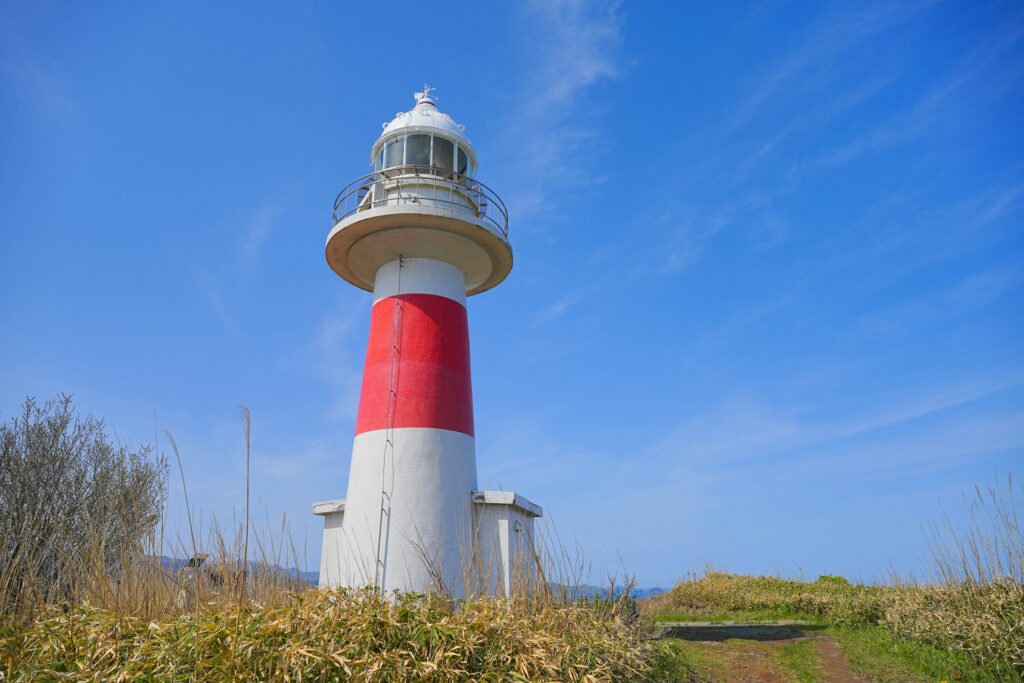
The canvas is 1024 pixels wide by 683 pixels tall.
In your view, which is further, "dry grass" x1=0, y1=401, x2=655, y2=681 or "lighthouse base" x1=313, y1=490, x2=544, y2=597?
"lighthouse base" x1=313, y1=490, x2=544, y2=597

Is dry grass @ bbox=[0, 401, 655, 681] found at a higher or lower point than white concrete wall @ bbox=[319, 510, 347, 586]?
lower

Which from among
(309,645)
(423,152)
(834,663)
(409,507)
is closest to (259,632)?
(309,645)

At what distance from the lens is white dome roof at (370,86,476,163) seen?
1437 cm

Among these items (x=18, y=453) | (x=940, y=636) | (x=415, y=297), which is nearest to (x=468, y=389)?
(x=415, y=297)

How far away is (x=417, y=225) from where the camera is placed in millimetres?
13062

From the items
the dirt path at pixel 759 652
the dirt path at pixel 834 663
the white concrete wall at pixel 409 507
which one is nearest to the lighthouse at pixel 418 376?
the white concrete wall at pixel 409 507

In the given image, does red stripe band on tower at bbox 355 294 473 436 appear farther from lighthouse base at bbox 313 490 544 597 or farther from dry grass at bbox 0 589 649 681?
dry grass at bbox 0 589 649 681

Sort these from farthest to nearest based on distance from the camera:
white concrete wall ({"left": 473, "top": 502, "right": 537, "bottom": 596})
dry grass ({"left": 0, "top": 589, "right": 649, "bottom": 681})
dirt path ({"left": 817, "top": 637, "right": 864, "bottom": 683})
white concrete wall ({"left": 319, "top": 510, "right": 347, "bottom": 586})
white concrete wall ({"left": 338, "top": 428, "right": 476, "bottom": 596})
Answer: white concrete wall ({"left": 319, "top": 510, "right": 347, "bottom": 586}) → white concrete wall ({"left": 473, "top": 502, "right": 537, "bottom": 596}) → white concrete wall ({"left": 338, "top": 428, "right": 476, "bottom": 596}) → dirt path ({"left": 817, "top": 637, "right": 864, "bottom": 683}) → dry grass ({"left": 0, "top": 589, "right": 649, "bottom": 681})

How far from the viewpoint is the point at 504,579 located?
1223 centimetres

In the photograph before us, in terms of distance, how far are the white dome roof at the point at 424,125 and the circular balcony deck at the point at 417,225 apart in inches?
40.9

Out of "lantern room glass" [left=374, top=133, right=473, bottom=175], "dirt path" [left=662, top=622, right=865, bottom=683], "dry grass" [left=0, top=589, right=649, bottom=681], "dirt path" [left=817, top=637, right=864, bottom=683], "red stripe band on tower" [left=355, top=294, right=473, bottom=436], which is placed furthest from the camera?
"lantern room glass" [left=374, top=133, right=473, bottom=175]

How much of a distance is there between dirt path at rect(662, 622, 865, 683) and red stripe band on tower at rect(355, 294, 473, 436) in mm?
5534

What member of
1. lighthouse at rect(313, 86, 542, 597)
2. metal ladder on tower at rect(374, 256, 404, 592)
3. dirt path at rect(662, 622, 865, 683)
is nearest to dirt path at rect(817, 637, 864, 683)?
dirt path at rect(662, 622, 865, 683)

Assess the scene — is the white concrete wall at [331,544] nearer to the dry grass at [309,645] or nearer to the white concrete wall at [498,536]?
the white concrete wall at [498,536]
